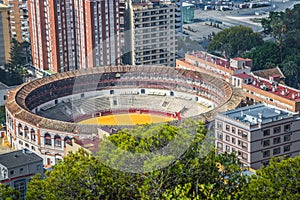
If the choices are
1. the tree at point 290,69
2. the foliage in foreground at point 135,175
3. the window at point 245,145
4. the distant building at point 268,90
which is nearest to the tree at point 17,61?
the distant building at point 268,90

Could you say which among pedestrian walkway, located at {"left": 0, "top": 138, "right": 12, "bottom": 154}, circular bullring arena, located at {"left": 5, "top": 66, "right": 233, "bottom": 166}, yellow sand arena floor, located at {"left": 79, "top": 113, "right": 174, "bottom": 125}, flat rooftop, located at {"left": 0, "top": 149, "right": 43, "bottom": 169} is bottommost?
pedestrian walkway, located at {"left": 0, "top": 138, "right": 12, "bottom": 154}

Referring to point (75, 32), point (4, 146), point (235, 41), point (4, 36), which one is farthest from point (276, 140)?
point (4, 36)

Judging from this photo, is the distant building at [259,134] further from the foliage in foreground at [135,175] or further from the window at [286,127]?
the foliage in foreground at [135,175]

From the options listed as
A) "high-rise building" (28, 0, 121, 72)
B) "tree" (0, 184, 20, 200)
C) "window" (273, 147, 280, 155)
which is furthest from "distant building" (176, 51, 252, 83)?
"tree" (0, 184, 20, 200)

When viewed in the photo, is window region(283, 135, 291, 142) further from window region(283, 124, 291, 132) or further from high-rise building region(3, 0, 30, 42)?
high-rise building region(3, 0, 30, 42)

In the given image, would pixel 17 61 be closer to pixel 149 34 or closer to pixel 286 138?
pixel 149 34

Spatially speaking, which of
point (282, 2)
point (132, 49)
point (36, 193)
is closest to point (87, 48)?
point (132, 49)

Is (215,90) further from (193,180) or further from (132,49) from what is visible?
(193,180)
